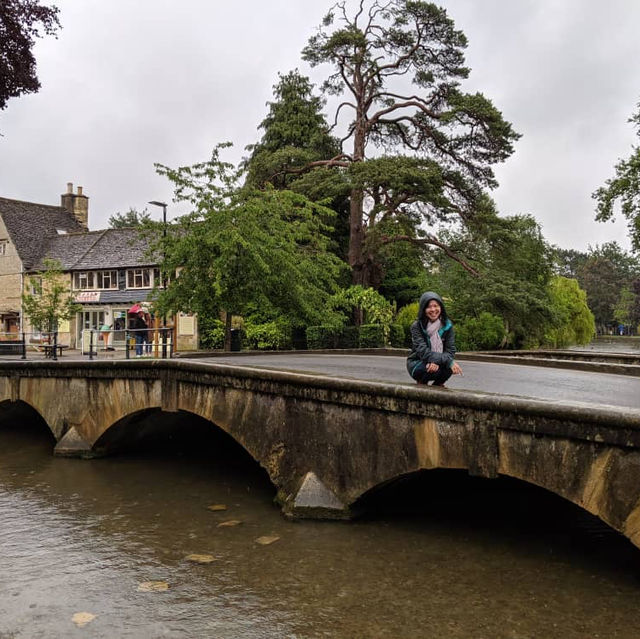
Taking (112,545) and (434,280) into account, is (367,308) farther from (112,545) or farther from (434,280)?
(112,545)

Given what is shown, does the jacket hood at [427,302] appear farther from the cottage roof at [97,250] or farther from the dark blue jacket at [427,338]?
the cottage roof at [97,250]

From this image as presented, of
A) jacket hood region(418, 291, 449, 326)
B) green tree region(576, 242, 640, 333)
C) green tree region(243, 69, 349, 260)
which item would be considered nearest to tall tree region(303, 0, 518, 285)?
green tree region(243, 69, 349, 260)

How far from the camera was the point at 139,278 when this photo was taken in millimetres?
40969

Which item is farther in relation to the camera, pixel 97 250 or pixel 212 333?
pixel 97 250

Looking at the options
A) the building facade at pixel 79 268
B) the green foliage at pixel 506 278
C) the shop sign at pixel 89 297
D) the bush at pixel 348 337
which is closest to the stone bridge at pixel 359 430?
the bush at pixel 348 337

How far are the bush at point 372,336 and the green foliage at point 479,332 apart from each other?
131 inches

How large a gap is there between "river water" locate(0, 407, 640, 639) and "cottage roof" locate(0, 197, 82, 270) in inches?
1511

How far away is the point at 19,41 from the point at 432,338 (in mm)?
16128

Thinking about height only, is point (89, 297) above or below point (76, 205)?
below

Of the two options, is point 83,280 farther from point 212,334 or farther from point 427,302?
point 427,302

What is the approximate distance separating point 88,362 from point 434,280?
23.9 m

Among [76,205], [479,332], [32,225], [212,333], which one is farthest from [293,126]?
[76,205]

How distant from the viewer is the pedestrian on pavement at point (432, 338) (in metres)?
7.02

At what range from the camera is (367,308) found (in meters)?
27.2
